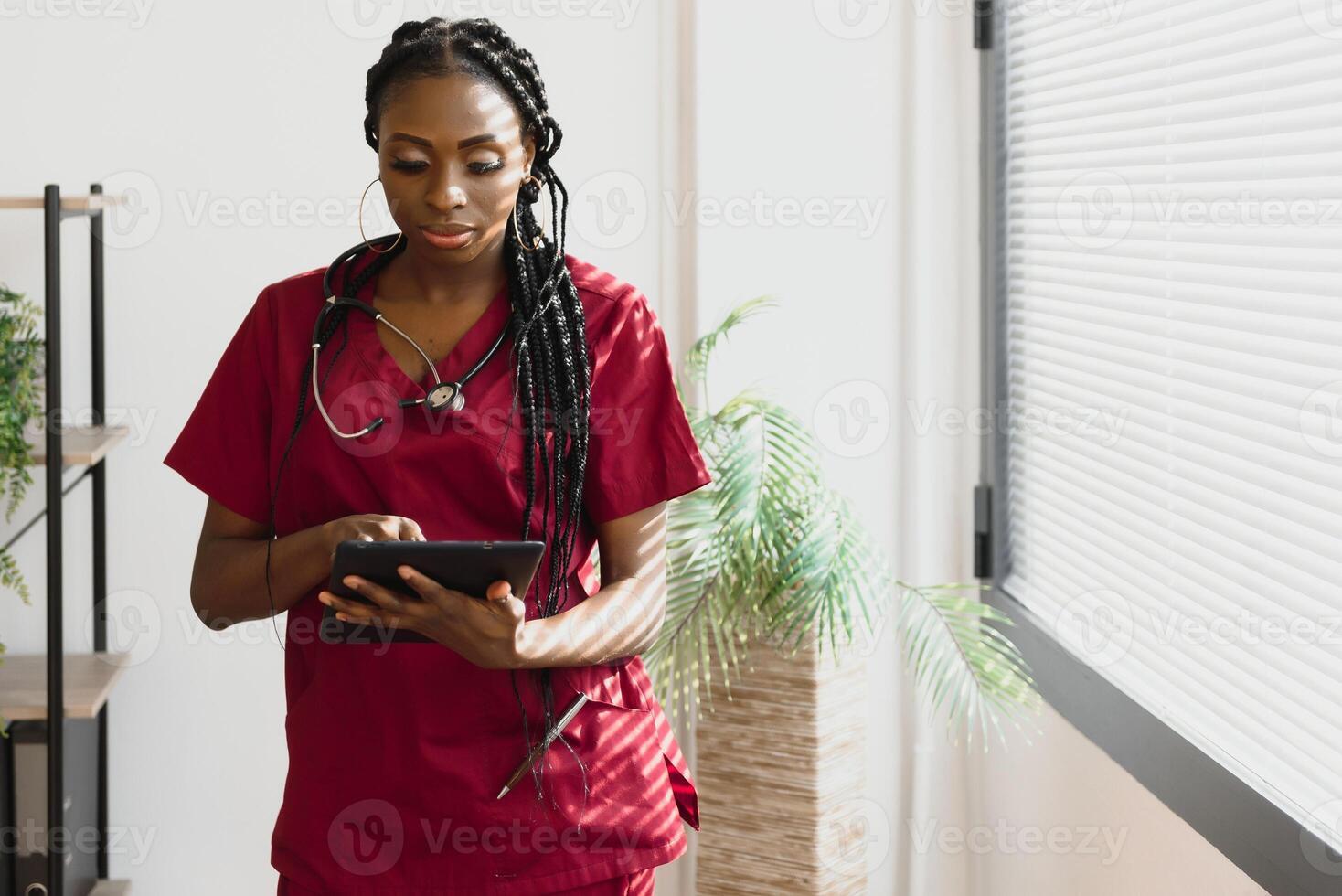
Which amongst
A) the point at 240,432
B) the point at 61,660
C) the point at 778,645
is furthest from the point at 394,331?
the point at 61,660

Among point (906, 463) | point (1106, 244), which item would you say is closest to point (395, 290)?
point (1106, 244)

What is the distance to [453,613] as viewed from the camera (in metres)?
1.12

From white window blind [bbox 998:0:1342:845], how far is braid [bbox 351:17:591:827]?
2.43 feet

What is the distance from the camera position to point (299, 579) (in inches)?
47.4

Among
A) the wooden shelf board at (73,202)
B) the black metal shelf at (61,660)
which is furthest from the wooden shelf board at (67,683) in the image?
the wooden shelf board at (73,202)

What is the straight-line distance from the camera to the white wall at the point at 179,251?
2.19 meters

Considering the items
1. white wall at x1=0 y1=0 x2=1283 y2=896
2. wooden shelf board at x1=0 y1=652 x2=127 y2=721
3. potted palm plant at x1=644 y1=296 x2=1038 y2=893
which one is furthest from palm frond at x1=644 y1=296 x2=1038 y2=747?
wooden shelf board at x1=0 y1=652 x2=127 y2=721

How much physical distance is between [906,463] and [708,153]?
2.25 ft

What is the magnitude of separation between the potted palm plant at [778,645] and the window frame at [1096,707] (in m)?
0.09

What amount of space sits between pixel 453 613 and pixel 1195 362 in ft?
3.19

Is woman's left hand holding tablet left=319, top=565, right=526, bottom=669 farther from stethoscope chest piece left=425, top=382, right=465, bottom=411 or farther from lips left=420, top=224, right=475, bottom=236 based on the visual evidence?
lips left=420, top=224, right=475, bottom=236

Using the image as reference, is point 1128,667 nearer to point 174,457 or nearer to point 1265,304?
point 1265,304

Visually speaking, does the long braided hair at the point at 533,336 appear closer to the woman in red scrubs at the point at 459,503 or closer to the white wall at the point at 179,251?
the woman in red scrubs at the point at 459,503

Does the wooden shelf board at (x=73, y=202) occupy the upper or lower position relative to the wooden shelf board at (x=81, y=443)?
upper
